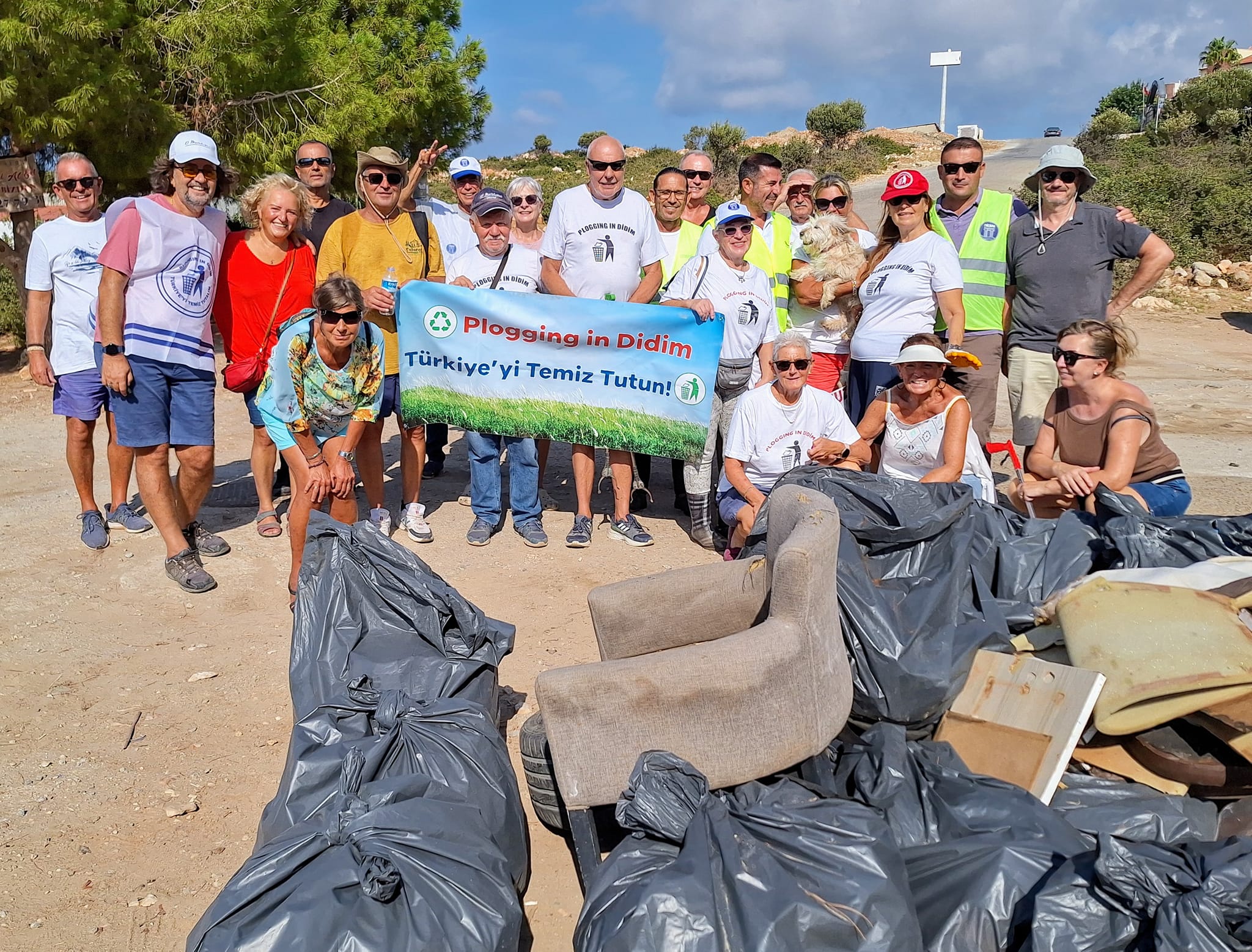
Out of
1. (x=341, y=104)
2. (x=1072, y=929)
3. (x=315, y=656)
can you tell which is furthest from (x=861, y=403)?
(x=341, y=104)

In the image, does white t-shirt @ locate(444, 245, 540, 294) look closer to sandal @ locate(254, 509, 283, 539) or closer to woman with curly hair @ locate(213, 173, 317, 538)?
woman with curly hair @ locate(213, 173, 317, 538)

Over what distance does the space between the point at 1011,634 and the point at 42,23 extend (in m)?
9.93

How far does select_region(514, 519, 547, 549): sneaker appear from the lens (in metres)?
5.83

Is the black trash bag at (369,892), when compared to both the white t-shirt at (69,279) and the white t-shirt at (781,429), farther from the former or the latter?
the white t-shirt at (69,279)

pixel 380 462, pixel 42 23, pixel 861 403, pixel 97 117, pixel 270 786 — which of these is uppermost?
pixel 42 23

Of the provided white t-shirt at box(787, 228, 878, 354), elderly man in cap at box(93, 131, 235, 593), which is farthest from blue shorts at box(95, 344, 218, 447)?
white t-shirt at box(787, 228, 878, 354)

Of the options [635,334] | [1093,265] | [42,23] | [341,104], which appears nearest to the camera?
[1093,265]

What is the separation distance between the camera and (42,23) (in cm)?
934

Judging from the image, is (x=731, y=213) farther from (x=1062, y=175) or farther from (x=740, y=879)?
(x=740, y=879)

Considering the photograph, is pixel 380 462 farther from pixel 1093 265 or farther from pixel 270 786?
pixel 1093 265

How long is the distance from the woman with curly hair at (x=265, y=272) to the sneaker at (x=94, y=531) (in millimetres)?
1252

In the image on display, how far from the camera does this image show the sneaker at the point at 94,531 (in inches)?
228

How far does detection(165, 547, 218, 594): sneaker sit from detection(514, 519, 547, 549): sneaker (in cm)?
166

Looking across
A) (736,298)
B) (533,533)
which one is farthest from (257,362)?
(736,298)
